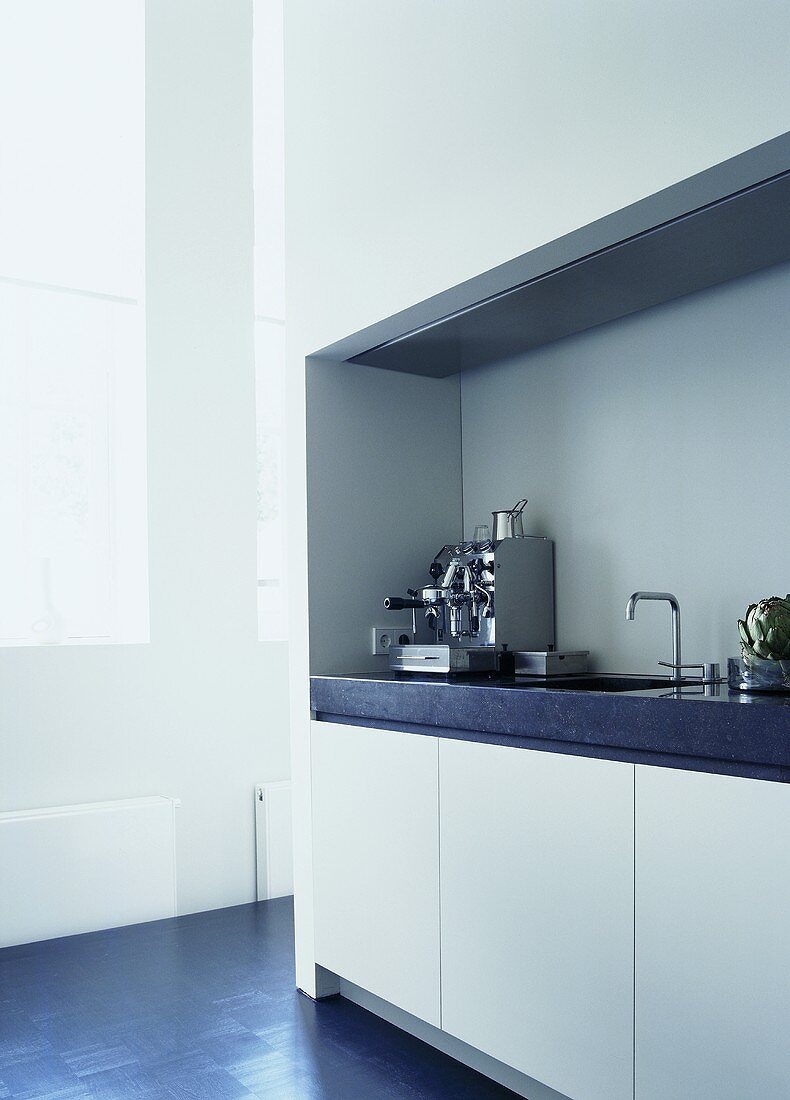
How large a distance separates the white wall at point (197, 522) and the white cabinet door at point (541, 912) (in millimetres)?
1937

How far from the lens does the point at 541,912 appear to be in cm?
218

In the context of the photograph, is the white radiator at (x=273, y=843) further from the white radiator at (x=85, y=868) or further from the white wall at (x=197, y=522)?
the white radiator at (x=85, y=868)

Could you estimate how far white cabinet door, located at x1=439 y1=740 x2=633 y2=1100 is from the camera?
2002mm

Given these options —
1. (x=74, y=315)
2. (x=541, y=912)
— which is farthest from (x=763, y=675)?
(x=74, y=315)

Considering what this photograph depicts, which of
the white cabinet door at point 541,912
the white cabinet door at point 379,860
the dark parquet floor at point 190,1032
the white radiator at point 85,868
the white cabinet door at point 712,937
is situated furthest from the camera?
the white radiator at point 85,868

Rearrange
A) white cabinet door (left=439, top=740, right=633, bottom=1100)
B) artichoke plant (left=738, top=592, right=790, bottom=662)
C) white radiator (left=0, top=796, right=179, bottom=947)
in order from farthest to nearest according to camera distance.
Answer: white radiator (left=0, top=796, right=179, bottom=947) < artichoke plant (left=738, top=592, right=790, bottom=662) < white cabinet door (left=439, top=740, right=633, bottom=1100)

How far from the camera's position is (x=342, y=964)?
288cm

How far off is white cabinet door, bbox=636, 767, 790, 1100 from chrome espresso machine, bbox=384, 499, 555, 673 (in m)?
0.95

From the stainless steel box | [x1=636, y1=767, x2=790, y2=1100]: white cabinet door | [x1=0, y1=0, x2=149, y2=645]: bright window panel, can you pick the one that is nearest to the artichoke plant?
[x1=636, y1=767, x2=790, y2=1100]: white cabinet door

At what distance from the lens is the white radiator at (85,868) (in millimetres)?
Result: 3631

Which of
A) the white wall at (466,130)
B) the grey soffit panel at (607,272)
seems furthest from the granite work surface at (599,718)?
the grey soffit panel at (607,272)

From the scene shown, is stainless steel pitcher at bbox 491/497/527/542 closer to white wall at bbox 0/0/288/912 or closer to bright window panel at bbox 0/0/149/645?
white wall at bbox 0/0/288/912

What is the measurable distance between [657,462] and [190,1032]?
1.98 meters

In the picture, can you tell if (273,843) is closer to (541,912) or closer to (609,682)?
(609,682)
